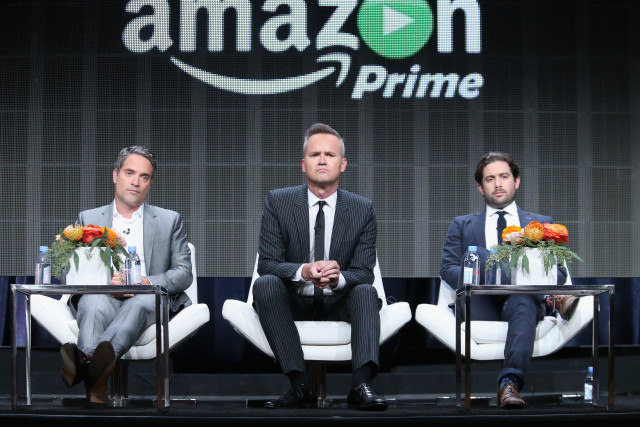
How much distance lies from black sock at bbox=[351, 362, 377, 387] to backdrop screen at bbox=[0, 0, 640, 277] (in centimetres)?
194

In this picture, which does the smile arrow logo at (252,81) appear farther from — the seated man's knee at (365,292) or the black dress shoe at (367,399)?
the black dress shoe at (367,399)

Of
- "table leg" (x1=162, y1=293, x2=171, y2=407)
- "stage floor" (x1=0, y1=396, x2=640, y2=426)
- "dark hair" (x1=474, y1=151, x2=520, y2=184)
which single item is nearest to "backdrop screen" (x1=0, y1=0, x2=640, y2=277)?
"dark hair" (x1=474, y1=151, x2=520, y2=184)

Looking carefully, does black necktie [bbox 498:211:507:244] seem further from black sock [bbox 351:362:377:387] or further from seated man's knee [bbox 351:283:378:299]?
black sock [bbox 351:362:377:387]

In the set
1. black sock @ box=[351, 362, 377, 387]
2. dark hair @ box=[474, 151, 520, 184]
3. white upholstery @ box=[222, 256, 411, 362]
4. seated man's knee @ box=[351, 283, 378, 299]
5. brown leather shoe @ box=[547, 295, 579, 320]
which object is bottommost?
black sock @ box=[351, 362, 377, 387]

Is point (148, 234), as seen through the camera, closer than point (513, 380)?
No

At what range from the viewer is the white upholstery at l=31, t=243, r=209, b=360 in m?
4.07

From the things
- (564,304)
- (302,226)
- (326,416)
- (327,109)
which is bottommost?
(326,416)

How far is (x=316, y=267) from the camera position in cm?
385

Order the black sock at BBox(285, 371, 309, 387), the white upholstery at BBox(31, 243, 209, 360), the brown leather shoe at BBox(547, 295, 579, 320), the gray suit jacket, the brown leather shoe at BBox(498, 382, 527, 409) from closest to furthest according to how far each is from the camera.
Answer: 1. the brown leather shoe at BBox(498, 382, 527, 409)
2. the black sock at BBox(285, 371, 309, 387)
3. the white upholstery at BBox(31, 243, 209, 360)
4. the brown leather shoe at BBox(547, 295, 579, 320)
5. the gray suit jacket

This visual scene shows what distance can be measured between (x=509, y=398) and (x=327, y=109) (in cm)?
252

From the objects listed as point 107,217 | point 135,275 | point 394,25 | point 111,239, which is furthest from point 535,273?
point 394,25

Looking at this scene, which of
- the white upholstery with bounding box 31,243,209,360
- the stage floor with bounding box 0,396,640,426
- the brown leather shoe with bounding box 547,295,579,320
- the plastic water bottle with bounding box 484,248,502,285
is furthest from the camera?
the brown leather shoe with bounding box 547,295,579,320

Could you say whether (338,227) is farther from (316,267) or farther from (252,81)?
(252,81)

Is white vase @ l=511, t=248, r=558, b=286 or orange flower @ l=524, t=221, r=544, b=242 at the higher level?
orange flower @ l=524, t=221, r=544, b=242
